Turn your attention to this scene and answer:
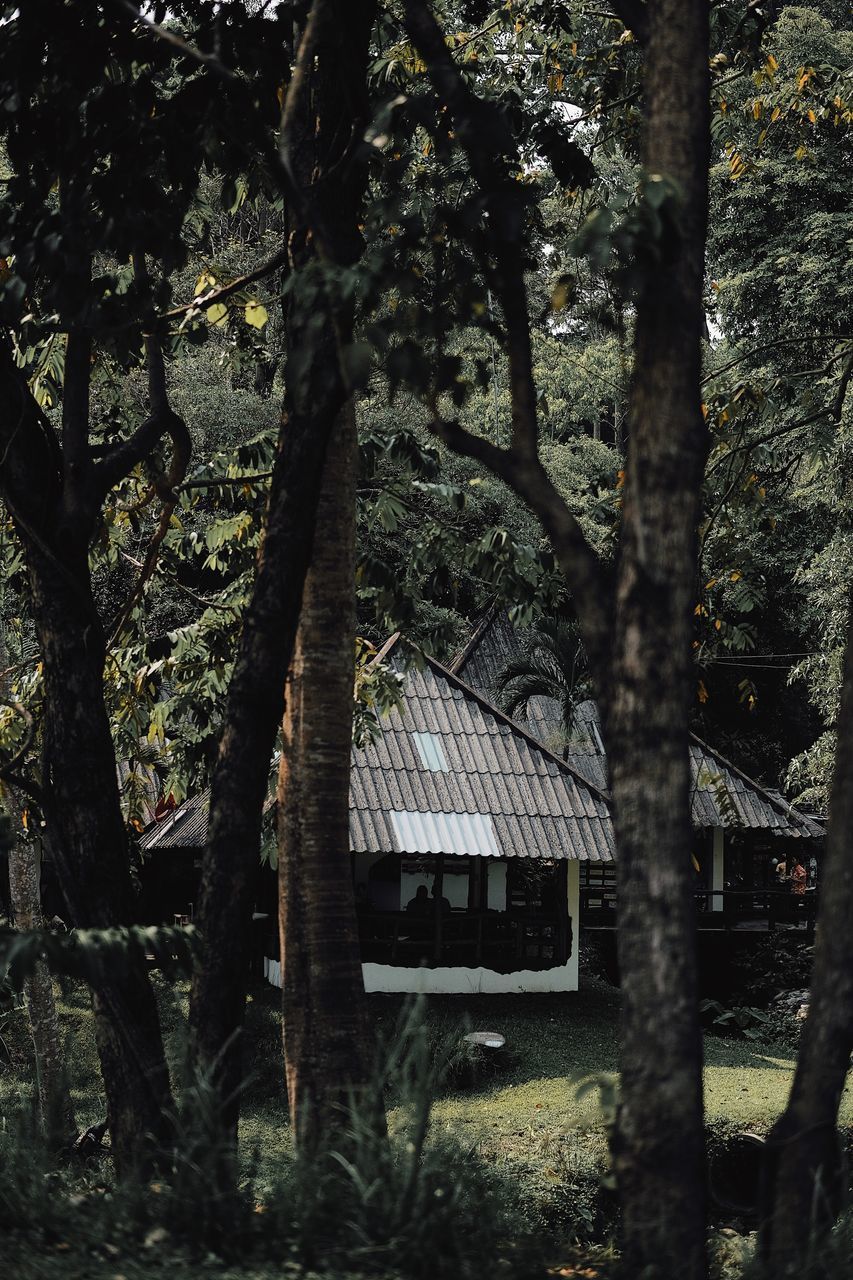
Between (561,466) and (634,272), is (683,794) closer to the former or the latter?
(634,272)

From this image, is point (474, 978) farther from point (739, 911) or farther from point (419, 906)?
point (739, 911)

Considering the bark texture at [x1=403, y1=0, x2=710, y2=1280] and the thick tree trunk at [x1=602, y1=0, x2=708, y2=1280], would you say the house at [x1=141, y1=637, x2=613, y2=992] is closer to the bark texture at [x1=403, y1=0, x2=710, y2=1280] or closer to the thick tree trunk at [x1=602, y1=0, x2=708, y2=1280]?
the bark texture at [x1=403, y1=0, x2=710, y2=1280]

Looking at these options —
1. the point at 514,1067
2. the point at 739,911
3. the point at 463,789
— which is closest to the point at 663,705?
the point at 514,1067

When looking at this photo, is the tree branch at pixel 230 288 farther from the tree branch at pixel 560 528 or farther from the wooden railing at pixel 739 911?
the wooden railing at pixel 739 911

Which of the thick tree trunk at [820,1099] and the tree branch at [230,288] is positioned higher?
the tree branch at [230,288]

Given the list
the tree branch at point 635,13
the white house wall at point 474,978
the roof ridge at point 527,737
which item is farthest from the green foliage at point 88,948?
the roof ridge at point 527,737

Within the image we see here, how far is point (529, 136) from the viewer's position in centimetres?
828

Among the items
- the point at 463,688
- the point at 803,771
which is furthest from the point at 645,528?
the point at 803,771

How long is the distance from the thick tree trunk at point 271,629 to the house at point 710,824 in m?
13.9

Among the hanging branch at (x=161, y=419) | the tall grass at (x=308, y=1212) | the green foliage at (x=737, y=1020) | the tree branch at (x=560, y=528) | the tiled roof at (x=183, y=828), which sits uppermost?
the hanging branch at (x=161, y=419)

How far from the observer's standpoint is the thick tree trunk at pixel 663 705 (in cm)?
438

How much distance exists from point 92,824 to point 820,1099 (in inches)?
122

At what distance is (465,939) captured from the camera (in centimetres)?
2038

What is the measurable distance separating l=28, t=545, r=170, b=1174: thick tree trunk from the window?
510 inches
